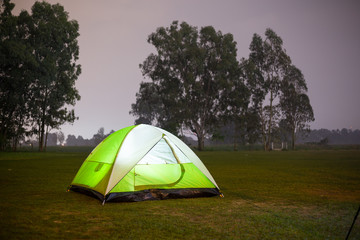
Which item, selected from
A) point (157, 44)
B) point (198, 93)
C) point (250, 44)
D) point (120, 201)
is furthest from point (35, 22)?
point (120, 201)

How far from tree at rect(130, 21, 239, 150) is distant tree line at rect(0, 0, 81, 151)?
12.4 meters

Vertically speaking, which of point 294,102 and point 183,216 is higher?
point 294,102

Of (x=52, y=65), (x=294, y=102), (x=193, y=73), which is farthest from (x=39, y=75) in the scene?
(x=294, y=102)

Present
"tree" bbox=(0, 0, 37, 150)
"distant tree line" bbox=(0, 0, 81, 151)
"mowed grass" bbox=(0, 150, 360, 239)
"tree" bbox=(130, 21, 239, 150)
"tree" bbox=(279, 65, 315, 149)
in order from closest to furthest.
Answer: "mowed grass" bbox=(0, 150, 360, 239) < "tree" bbox=(0, 0, 37, 150) < "distant tree line" bbox=(0, 0, 81, 151) < "tree" bbox=(130, 21, 239, 150) < "tree" bbox=(279, 65, 315, 149)

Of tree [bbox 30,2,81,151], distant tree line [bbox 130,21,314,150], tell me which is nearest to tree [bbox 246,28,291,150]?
distant tree line [bbox 130,21,314,150]

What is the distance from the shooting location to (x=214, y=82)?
48438 millimetres

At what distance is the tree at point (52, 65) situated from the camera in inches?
1468

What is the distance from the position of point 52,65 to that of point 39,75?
2.09 m

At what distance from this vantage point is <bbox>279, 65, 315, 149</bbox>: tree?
181 feet

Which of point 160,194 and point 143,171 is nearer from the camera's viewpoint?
point 160,194

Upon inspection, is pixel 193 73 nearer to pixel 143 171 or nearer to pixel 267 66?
pixel 267 66

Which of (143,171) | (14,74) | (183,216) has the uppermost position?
(14,74)

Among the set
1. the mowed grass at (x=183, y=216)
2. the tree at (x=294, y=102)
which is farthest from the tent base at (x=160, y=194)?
the tree at (x=294, y=102)

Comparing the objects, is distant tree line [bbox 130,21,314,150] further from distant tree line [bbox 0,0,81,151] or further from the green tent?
the green tent
